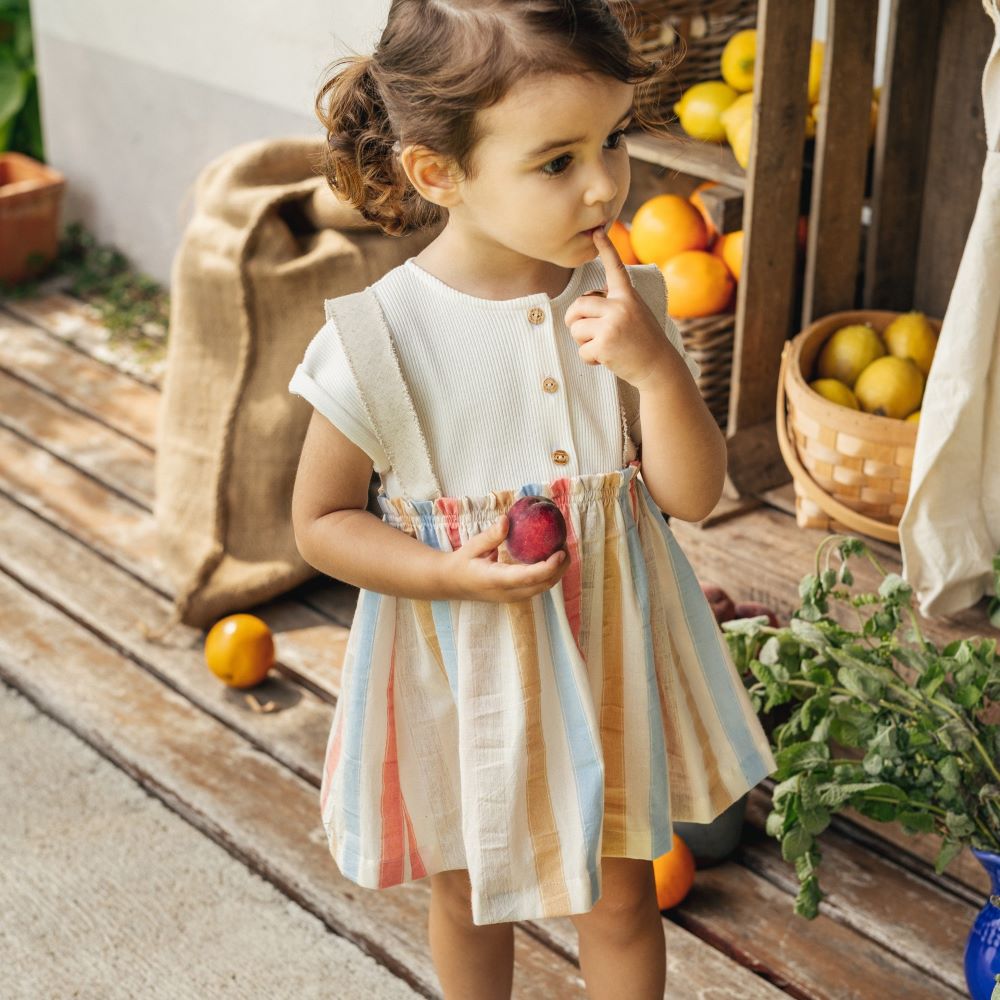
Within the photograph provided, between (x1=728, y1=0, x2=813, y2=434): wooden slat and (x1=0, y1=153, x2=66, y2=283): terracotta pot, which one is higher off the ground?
(x1=728, y1=0, x2=813, y2=434): wooden slat

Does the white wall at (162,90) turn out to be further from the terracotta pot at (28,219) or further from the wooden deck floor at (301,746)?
the wooden deck floor at (301,746)

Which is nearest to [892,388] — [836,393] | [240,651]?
[836,393]

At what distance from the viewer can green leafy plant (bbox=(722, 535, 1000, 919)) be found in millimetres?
1711

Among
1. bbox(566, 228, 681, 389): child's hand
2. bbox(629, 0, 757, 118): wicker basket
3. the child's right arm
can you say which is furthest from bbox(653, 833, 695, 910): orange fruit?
bbox(629, 0, 757, 118): wicker basket

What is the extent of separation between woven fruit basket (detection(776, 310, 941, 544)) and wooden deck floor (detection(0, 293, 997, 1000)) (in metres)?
0.08

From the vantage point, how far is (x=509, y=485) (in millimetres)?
1386

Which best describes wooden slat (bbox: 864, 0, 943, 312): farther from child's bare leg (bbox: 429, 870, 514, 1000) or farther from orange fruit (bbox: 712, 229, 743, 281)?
child's bare leg (bbox: 429, 870, 514, 1000)

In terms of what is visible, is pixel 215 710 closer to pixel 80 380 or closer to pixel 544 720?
pixel 544 720

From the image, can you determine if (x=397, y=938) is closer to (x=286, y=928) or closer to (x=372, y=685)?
(x=286, y=928)

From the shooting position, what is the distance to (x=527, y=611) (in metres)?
1.38

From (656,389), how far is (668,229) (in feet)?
3.85

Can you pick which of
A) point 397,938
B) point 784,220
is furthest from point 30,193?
point 397,938

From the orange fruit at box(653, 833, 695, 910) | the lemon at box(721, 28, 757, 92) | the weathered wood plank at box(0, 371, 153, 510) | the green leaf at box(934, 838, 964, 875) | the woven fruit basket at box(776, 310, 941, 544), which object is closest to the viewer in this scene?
the green leaf at box(934, 838, 964, 875)

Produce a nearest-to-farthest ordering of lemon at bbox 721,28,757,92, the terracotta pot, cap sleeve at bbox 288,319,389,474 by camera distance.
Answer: cap sleeve at bbox 288,319,389,474 → lemon at bbox 721,28,757,92 → the terracotta pot
